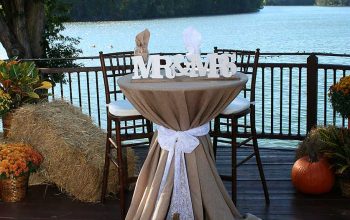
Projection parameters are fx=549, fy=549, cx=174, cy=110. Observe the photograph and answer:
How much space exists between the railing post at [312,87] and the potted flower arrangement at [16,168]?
8.54 feet

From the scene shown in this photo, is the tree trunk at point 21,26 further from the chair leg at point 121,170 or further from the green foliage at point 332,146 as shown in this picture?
the green foliage at point 332,146

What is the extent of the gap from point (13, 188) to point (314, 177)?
2230mm

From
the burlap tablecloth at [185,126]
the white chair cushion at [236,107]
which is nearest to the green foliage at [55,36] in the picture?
the white chair cushion at [236,107]

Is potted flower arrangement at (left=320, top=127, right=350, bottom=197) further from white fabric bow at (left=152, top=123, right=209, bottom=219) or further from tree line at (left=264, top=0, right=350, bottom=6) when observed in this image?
tree line at (left=264, top=0, right=350, bottom=6)

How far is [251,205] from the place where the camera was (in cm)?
387

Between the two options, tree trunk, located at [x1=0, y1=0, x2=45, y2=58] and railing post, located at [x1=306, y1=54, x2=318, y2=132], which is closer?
railing post, located at [x1=306, y1=54, x2=318, y2=132]

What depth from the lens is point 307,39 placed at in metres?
23.3

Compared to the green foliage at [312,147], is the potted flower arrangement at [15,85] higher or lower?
higher

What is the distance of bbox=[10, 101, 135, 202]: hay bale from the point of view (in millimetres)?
4086

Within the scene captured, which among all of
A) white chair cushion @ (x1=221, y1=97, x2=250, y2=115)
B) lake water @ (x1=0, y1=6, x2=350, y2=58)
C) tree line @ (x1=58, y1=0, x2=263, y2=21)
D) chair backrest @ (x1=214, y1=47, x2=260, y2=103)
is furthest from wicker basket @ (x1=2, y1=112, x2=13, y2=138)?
lake water @ (x1=0, y1=6, x2=350, y2=58)

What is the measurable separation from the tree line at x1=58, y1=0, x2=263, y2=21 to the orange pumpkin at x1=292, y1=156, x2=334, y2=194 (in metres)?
12.7

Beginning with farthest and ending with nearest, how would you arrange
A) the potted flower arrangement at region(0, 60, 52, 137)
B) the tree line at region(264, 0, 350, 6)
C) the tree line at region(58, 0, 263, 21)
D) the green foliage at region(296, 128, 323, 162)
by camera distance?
the tree line at region(264, 0, 350, 6)
the tree line at region(58, 0, 263, 21)
the potted flower arrangement at region(0, 60, 52, 137)
the green foliage at region(296, 128, 323, 162)

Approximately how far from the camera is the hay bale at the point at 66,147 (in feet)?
13.4

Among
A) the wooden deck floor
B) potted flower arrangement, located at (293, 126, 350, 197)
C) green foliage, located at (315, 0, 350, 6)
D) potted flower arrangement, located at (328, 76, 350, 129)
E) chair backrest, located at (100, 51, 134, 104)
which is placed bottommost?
the wooden deck floor
